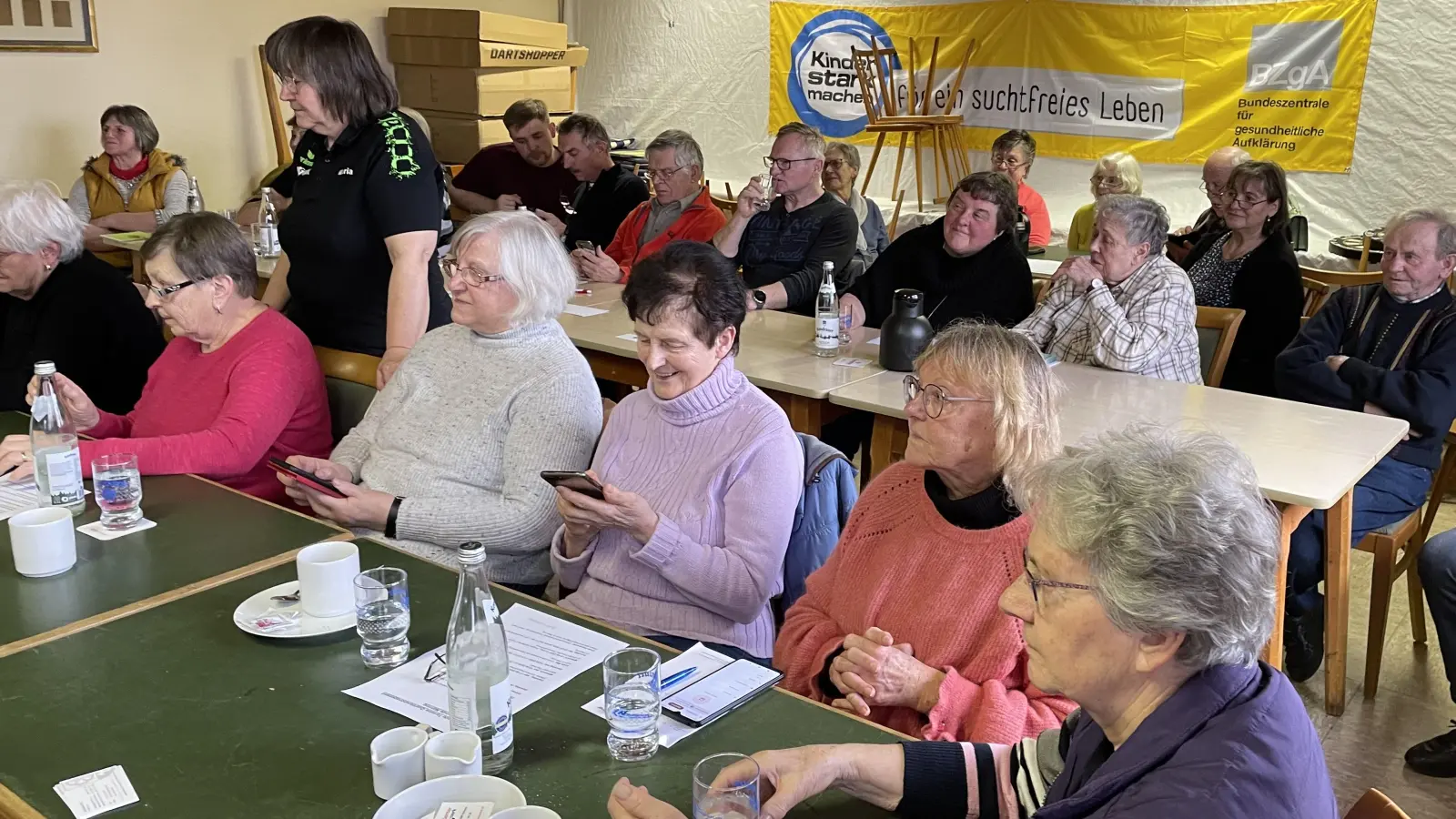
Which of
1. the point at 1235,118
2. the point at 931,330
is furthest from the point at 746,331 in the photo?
the point at 1235,118

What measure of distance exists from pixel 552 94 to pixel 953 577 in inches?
258

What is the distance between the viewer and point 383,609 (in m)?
1.63

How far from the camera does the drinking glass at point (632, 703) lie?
135 cm

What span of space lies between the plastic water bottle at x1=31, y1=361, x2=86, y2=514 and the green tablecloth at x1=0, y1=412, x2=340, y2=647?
51 millimetres

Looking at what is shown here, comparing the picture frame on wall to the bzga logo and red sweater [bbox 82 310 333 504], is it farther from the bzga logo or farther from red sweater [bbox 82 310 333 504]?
the bzga logo

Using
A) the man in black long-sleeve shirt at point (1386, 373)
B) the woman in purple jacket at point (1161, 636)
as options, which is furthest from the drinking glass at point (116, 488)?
the man in black long-sleeve shirt at point (1386, 373)

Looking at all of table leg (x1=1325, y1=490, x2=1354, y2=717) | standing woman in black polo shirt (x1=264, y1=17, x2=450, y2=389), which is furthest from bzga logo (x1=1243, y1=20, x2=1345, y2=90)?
standing woman in black polo shirt (x1=264, y1=17, x2=450, y2=389)

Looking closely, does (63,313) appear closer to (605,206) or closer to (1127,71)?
(605,206)

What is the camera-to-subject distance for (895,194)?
7.11m

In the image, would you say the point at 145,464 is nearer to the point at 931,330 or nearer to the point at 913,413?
the point at 913,413

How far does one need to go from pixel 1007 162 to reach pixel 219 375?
431 centimetres

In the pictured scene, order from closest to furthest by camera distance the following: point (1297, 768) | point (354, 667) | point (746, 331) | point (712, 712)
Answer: point (1297, 768), point (712, 712), point (354, 667), point (746, 331)

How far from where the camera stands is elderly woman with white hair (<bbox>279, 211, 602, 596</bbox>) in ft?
7.22

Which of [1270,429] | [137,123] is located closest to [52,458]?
[1270,429]
